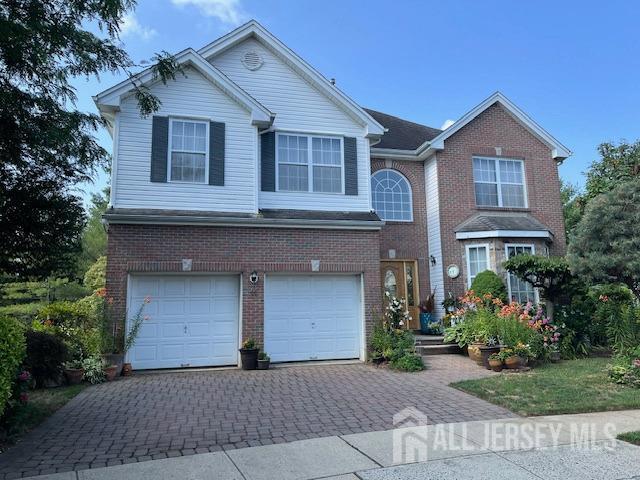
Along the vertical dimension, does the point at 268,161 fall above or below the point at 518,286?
above

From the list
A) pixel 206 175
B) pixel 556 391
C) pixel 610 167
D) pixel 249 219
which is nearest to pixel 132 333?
pixel 249 219

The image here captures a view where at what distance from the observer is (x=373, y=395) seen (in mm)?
8117

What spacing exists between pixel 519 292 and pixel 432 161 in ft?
16.7

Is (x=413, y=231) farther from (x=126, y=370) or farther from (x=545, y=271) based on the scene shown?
(x=126, y=370)

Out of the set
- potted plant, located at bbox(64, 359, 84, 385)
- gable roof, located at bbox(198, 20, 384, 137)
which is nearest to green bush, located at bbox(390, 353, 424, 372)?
gable roof, located at bbox(198, 20, 384, 137)

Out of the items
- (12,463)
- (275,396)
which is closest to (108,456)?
(12,463)

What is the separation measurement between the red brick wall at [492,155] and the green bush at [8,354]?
11.8 m

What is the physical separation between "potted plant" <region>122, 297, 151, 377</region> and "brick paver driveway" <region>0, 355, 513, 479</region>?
1.02ft

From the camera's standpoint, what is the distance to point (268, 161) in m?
12.4

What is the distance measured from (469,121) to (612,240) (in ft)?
25.2

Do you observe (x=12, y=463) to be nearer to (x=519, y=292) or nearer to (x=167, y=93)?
(x=167, y=93)

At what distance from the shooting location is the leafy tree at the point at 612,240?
9164 millimetres

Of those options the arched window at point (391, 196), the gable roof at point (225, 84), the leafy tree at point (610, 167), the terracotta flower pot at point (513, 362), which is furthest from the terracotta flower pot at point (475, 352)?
the leafy tree at point (610, 167)

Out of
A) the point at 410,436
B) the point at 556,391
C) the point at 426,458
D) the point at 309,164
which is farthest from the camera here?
the point at 309,164
